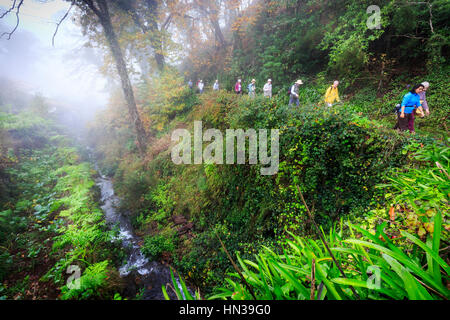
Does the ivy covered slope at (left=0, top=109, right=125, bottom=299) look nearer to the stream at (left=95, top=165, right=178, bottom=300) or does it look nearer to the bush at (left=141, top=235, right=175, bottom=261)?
the stream at (left=95, top=165, right=178, bottom=300)

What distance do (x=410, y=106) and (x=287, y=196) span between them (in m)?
3.73

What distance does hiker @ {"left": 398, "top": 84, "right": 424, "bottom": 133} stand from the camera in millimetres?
4070

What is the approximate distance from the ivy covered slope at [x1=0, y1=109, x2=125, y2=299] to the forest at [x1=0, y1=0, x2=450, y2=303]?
5cm

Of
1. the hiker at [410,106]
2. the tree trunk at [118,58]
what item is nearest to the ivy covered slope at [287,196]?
the hiker at [410,106]

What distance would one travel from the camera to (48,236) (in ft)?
15.8

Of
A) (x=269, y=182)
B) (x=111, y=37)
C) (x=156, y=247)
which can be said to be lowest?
(x=156, y=247)

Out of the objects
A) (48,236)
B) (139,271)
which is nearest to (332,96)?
(139,271)

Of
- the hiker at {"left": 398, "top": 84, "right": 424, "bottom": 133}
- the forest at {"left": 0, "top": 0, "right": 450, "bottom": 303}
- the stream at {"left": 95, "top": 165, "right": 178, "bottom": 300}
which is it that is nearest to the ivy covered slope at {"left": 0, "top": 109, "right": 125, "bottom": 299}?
the forest at {"left": 0, "top": 0, "right": 450, "bottom": 303}

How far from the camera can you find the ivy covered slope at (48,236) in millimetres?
3533

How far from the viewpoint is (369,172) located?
338 cm

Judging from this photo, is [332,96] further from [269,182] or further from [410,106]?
[269,182]

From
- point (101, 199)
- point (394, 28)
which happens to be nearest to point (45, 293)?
point (101, 199)
